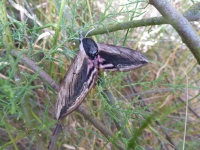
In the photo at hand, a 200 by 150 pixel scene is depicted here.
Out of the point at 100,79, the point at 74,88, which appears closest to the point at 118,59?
the point at 100,79

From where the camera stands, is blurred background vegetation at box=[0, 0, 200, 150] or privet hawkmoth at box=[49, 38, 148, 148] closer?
privet hawkmoth at box=[49, 38, 148, 148]

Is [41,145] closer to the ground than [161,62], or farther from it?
closer to the ground

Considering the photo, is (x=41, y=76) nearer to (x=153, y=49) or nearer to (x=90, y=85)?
(x=90, y=85)

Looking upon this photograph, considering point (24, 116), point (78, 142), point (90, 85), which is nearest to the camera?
point (90, 85)

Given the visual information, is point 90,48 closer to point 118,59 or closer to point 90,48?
point 90,48

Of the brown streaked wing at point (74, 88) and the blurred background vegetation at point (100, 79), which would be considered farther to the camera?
the blurred background vegetation at point (100, 79)

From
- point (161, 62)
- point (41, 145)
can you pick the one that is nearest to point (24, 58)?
→ point (41, 145)
